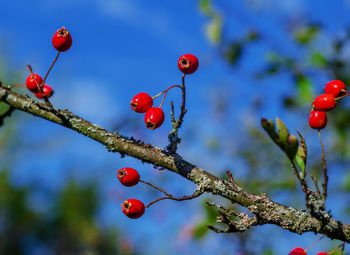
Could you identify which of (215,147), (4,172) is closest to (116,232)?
(4,172)

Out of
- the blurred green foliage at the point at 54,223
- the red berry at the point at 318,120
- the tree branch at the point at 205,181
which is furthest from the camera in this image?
the blurred green foliage at the point at 54,223

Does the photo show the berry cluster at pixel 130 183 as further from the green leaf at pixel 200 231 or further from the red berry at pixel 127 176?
the green leaf at pixel 200 231

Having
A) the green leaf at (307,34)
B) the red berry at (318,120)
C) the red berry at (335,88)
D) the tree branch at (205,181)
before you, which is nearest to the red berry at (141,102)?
the tree branch at (205,181)

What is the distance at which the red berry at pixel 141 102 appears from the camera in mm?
1401

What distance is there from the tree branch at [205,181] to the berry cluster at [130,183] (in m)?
0.06

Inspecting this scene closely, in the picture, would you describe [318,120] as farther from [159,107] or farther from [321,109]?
[159,107]

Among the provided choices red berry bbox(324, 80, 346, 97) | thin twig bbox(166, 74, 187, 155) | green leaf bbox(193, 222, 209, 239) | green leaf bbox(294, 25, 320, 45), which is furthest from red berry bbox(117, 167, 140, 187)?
green leaf bbox(294, 25, 320, 45)

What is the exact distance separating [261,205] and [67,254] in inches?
1083

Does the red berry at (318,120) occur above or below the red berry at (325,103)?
below

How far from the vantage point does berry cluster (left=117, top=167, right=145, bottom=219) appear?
133 centimetres

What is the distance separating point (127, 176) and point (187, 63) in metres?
0.45

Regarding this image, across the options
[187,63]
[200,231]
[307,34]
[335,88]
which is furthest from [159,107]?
[307,34]

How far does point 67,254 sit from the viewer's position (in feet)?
86.1

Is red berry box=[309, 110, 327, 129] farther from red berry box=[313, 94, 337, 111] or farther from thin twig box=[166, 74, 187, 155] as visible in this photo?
thin twig box=[166, 74, 187, 155]
